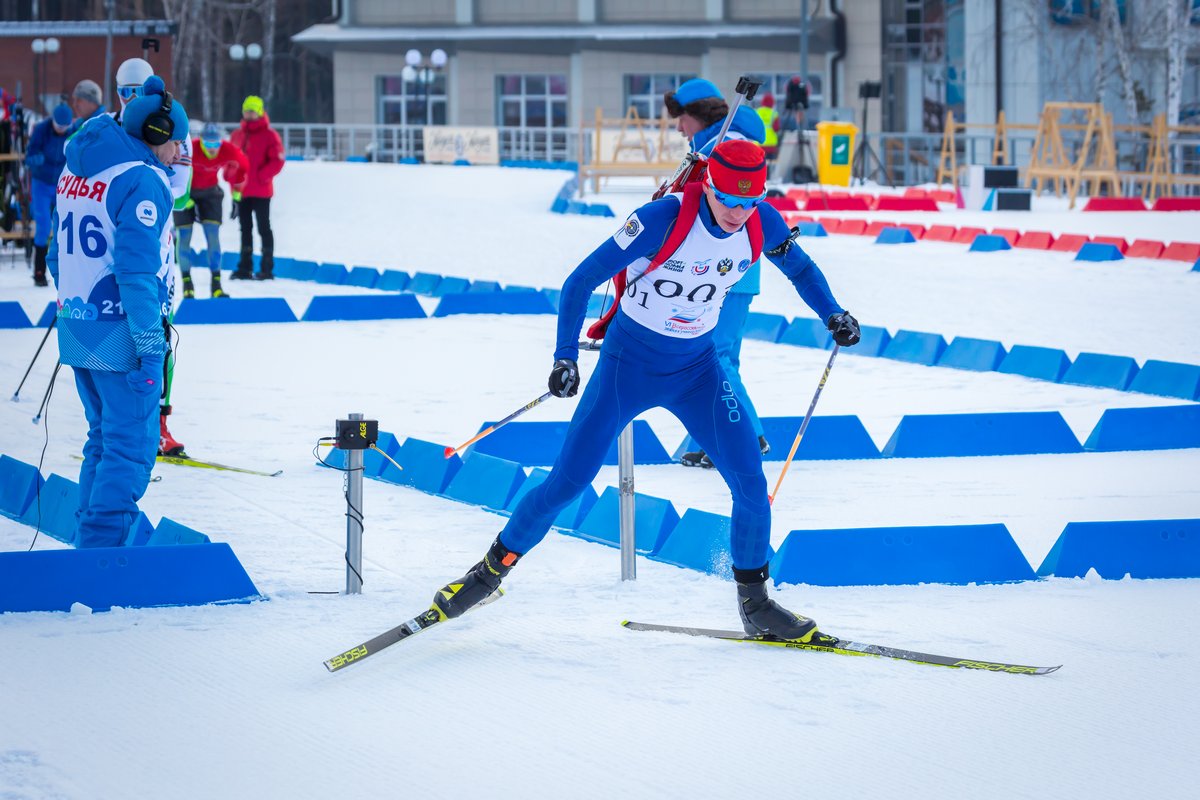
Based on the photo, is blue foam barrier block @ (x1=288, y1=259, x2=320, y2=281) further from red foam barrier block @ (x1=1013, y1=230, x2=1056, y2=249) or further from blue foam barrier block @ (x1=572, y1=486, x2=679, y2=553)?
blue foam barrier block @ (x1=572, y1=486, x2=679, y2=553)

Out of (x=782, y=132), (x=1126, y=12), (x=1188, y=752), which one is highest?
(x=1126, y=12)

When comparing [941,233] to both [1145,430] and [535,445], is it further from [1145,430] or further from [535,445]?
[535,445]

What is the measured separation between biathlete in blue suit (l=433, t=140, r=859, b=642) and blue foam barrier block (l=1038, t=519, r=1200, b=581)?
1.30 metres

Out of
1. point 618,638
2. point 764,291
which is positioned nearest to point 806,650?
point 618,638

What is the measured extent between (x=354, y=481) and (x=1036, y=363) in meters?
5.87

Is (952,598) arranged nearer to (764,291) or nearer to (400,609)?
(400,609)

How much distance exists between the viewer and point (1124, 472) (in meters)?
7.28

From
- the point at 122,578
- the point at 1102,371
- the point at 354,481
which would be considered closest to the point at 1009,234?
the point at 1102,371

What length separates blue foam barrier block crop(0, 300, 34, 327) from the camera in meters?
12.0

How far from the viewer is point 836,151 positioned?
2789 cm

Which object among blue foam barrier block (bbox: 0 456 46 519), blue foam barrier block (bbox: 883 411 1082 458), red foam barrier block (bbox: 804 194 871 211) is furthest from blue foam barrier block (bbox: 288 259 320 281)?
blue foam barrier block (bbox: 0 456 46 519)

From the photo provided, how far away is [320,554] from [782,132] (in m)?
24.3

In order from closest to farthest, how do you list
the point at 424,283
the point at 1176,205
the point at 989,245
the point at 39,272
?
the point at 39,272, the point at 424,283, the point at 989,245, the point at 1176,205

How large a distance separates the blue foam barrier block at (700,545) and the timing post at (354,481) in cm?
115
